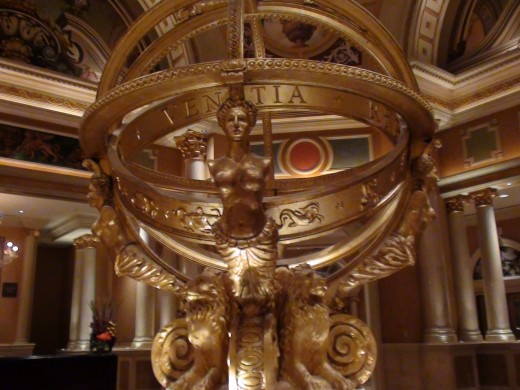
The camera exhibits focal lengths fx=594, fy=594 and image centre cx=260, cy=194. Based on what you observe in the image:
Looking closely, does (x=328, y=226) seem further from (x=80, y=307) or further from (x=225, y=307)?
(x=80, y=307)

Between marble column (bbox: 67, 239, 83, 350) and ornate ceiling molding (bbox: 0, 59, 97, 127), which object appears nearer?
ornate ceiling molding (bbox: 0, 59, 97, 127)

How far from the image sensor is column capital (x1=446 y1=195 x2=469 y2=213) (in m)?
9.12

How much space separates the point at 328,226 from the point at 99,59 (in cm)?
711

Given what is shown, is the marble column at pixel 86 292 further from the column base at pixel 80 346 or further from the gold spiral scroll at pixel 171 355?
the gold spiral scroll at pixel 171 355

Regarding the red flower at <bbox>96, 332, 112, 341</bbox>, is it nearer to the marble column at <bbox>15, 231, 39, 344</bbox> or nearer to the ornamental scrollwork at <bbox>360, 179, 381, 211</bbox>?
the marble column at <bbox>15, 231, 39, 344</bbox>

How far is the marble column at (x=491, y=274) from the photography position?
8562 mm

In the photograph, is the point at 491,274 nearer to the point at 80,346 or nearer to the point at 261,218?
the point at 80,346

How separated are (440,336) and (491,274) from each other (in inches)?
59.5

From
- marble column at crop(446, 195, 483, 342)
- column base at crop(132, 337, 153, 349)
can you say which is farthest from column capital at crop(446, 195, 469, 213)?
column base at crop(132, 337, 153, 349)

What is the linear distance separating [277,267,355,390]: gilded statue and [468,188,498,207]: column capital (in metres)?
7.38

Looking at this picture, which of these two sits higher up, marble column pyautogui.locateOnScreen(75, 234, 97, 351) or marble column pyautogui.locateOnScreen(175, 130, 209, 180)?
marble column pyautogui.locateOnScreen(175, 130, 209, 180)

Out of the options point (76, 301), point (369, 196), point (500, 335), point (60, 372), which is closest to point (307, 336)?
point (369, 196)

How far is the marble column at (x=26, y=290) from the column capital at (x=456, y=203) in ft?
26.5

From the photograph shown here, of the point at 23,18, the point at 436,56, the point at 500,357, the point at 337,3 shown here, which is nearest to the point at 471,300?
the point at 500,357
